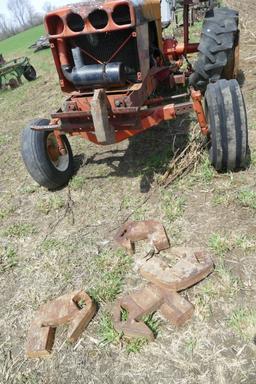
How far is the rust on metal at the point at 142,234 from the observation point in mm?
3139

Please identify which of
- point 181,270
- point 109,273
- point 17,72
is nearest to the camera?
point 181,270

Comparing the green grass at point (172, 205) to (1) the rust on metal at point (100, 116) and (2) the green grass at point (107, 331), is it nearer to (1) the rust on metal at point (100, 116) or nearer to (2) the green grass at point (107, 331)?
(1) the rust on metal at point (100, 116)

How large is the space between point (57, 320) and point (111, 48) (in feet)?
8.17

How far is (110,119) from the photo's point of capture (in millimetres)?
3633

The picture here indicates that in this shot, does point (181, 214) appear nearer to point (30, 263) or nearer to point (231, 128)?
point (231, 128)

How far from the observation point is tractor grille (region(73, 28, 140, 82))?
12.0 feet

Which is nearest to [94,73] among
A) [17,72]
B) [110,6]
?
[110,6]

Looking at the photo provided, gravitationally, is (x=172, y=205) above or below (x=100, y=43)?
below

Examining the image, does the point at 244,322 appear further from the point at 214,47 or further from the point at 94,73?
the point at 214,47

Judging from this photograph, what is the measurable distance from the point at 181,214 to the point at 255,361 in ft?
4.94

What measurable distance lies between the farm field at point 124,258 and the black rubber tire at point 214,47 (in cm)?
68

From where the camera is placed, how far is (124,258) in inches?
124

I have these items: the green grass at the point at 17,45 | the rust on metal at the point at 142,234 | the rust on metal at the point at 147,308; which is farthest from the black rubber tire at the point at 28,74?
the green grass at the point at 17,45

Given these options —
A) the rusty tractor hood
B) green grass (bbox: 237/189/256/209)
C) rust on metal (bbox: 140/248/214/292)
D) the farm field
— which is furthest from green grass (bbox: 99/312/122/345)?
the rusty tractor hood
